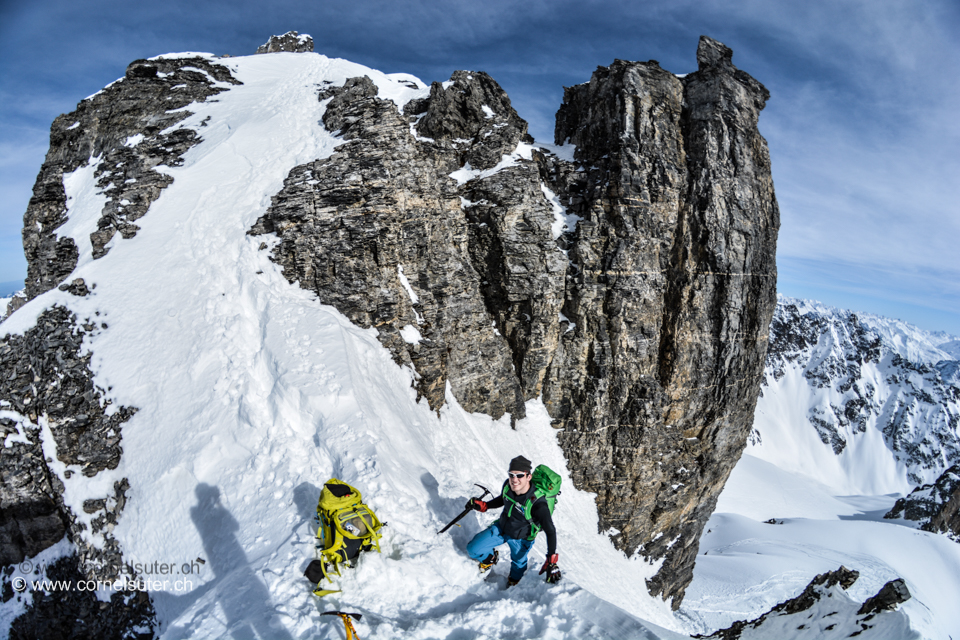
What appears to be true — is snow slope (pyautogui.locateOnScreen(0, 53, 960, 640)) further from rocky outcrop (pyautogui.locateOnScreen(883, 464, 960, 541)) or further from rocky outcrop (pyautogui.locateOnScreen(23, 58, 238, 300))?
rocky outcrop (pyautogui.locateOnScreen(883, 464, 960, 541))

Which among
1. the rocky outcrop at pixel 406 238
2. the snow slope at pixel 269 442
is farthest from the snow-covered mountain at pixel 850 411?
the snow slope at pixel 269 442

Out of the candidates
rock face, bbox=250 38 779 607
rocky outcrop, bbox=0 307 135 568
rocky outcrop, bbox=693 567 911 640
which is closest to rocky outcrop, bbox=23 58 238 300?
rocky outcrop, bbox=0 307 135 568

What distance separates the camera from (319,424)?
38.9 feet

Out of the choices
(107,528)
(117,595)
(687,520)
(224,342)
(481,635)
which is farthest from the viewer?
(687,520)

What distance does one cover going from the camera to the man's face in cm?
731

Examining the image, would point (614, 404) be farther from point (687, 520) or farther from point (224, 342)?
point (224, 342)

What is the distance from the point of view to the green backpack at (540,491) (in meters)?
7.42

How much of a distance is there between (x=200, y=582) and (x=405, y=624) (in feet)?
17.5

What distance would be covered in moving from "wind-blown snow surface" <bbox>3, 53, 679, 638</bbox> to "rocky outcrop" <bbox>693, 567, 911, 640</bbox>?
13.2 ft

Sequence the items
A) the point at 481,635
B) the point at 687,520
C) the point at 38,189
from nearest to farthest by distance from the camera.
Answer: the point at 481,635 → the point at 38,189 → the point at 687,520

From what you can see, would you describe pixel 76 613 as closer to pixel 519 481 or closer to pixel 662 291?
pixel 519 481

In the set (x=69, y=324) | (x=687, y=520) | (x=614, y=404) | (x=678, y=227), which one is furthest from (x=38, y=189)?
(x=687, y=520)

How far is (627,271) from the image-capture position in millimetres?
26203

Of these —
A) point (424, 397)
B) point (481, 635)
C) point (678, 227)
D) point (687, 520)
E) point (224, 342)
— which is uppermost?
point (678, 227)
